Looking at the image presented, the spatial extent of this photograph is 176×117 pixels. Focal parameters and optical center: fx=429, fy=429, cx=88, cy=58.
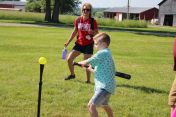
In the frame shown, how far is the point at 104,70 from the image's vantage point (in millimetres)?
6258

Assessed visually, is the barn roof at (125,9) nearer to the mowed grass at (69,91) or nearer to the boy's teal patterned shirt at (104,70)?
the mowed grass at (69,91)

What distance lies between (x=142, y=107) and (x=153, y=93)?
1.48 m

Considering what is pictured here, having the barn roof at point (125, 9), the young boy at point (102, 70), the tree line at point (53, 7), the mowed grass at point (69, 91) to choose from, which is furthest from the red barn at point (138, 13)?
the young boy at point (102, 70)

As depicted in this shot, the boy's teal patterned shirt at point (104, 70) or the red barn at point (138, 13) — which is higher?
the red barn at point (138, 13)

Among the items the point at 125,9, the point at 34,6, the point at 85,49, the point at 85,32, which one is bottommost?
the point at 85,49

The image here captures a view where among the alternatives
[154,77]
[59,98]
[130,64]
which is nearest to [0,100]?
[59,98]

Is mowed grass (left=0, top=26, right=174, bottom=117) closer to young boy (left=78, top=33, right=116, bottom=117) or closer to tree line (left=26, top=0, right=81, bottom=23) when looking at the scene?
young boy (left=78, top=33, right=116, bottom=117)

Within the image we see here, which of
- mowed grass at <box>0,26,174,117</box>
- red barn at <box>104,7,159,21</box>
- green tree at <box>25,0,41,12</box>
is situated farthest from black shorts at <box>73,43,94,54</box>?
green tree at <box>25,0,41,12</box>

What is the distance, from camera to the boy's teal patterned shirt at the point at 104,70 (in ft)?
20.4

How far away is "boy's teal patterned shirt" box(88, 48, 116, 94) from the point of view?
6.23m

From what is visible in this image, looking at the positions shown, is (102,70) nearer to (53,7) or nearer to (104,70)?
(104,70)

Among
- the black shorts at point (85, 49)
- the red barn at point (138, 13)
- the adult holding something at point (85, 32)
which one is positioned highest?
the red barn at point (138, 13)

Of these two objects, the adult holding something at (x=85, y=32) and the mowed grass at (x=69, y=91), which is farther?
the adult holding something at (x=85, y=32)

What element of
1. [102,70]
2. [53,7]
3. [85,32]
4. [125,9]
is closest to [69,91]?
[85,32]
